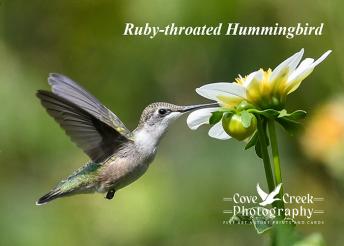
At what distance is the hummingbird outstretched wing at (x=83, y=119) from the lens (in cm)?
147

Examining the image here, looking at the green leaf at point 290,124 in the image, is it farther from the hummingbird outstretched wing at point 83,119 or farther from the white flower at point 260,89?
the hummingbird outstretched wing at point 83,119

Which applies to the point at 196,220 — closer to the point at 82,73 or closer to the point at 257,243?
the point at 257,243

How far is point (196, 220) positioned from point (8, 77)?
961mm

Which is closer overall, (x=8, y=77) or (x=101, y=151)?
(x=101, y=151)

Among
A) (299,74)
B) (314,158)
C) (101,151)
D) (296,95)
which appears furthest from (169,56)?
(299,74)

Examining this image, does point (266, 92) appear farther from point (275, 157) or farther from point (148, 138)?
point (148, 138)

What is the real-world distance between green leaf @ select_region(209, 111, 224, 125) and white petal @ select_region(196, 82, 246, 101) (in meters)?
0.04

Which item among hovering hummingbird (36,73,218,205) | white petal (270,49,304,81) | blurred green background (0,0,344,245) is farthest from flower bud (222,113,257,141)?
blurred green background (0,0,344,245)

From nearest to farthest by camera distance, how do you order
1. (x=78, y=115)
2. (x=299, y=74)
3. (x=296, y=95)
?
1. (x=299, y=74)
2. (x=78, y=115)
3. (x=296, y=95)

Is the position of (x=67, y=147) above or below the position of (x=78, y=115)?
above

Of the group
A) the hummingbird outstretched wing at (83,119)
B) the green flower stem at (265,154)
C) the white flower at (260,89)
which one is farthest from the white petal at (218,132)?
the hummingbird outstretched wing at (83,119)

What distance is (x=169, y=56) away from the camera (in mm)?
3270

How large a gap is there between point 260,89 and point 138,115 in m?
1.92

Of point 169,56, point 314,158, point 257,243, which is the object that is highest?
point 169,56
